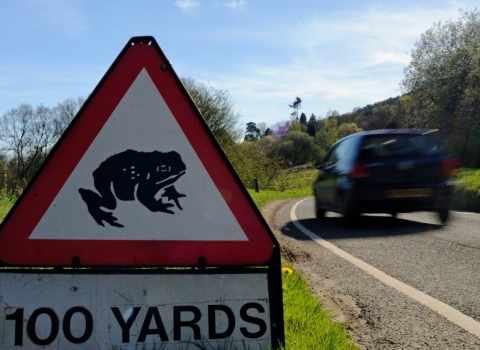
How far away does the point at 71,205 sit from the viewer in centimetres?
213

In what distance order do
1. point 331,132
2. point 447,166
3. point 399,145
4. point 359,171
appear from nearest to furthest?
1. point 359,171
2. point 447,166
3. point 399,145
4. point 331,132

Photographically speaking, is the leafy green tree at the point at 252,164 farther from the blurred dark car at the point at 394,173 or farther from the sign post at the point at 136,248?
the sign post at the point at 136,248

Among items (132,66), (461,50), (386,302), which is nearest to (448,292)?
(386,302)

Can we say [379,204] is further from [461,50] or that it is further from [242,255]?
[461,50]

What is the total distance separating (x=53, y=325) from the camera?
2.05 meters

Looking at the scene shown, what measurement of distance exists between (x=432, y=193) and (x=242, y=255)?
6.15m

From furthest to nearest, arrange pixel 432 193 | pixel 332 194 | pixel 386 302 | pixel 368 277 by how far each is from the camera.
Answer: pixel 332 194, pixel 432 193, pixel 368 277, pixel 386 302

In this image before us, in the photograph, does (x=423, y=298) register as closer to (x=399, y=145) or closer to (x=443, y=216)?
(x=399, y=145)

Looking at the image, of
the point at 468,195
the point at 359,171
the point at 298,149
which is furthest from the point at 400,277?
the point at 298,149

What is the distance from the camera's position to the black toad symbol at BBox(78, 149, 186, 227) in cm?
211

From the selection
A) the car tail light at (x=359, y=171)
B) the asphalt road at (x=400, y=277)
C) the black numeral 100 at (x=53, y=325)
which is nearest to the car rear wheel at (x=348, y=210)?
the asphalt road at (x=400, y=277)

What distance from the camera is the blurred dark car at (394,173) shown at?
7426mm

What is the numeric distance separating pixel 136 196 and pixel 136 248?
0.22 m

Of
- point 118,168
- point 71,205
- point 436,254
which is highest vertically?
point 118,168
